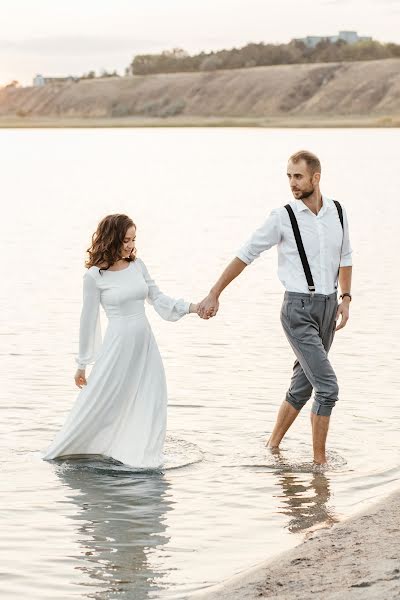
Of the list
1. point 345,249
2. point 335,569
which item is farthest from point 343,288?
point 335,569

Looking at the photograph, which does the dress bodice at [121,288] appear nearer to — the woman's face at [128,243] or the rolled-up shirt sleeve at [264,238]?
the woman's face at [128,243]

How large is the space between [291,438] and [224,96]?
165 m

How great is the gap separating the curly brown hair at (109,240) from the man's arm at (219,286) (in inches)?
23.0

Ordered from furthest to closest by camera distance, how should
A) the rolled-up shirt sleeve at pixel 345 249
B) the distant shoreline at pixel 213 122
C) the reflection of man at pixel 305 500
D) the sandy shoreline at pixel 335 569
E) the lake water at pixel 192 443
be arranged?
the distant shoreline at pixel 213 122 < the rolled-up shirt sleeve at pixel 345 249 < the reflection of man at pixel 305 500 < the lake water at pixel 192 443 < the sandy shoreline at pixel 335 569

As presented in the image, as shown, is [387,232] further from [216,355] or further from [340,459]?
[340,459]

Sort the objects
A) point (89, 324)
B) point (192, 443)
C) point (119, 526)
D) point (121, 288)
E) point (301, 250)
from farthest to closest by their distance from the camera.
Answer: point (192, 443)
point (89, 324)
point (121, 288)
point (301, 250)
point (119, 526)

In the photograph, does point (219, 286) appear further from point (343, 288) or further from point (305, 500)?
point (305, 500)

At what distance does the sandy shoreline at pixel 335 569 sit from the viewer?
6213mm

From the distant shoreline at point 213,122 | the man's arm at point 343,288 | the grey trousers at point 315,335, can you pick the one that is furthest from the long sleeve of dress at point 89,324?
the distant shoreline at point 213,122

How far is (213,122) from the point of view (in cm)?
16775

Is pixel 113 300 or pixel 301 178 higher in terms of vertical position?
pixel 301 178

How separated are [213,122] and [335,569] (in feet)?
534

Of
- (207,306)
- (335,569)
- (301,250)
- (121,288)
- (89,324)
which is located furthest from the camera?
(207,306)

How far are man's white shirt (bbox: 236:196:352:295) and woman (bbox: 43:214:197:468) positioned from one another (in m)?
0.75
